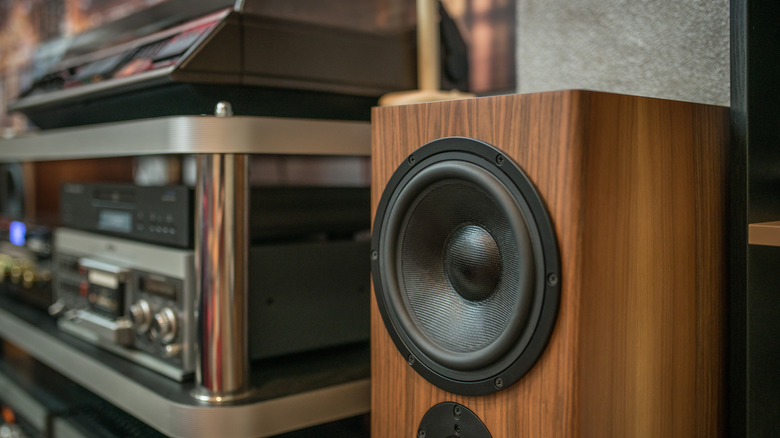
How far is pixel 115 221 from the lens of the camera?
946 millimetres

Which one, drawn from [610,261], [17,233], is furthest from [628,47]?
[17,233]

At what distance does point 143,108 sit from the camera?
2.98 feet

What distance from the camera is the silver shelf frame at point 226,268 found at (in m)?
0.72

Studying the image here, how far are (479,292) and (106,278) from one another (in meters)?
0.61

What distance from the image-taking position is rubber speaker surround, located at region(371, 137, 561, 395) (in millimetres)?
507

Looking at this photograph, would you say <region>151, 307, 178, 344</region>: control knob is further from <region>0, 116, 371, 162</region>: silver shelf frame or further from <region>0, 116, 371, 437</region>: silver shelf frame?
<region>0, 116, 371, 162</region>: silver shelf frame

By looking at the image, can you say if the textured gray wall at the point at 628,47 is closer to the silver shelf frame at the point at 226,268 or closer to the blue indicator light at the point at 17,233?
the silver shelf frame at the point at 226,268

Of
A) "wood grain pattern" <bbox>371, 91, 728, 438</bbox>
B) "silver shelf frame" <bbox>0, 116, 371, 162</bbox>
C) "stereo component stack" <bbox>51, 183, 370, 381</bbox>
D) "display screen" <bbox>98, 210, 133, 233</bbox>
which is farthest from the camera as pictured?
"display screen" <bbox>98, 210, 133, 233</bbox>

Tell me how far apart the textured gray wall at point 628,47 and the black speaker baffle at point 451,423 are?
18.5 inches

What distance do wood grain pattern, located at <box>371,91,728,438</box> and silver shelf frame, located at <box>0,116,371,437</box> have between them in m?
0.14

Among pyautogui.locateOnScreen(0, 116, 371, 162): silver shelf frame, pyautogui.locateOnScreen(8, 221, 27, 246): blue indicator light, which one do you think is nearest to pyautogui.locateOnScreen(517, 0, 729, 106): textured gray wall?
pyautogui.locateOnScreen(0, 116, 371, 162): silver shelf frame

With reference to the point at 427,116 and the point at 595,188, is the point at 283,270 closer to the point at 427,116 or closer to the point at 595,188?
the point at 427,116

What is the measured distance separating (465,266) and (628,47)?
0.46 m

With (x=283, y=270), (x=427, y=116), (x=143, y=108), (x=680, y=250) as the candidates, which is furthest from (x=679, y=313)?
(x=143, y=108)
